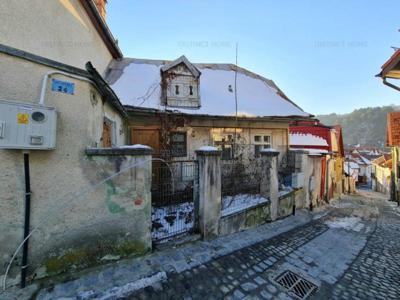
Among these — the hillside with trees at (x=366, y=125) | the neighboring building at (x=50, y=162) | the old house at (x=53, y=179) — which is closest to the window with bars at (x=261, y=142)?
the old house at (x=53, y=179)

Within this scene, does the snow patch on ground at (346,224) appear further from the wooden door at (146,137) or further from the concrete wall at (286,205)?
the wooden door at (146,137)

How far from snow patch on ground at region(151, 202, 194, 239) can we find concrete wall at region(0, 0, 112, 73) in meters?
4.98

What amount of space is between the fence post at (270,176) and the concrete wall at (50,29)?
6804 mm

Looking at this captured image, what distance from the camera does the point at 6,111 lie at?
7.70 ft

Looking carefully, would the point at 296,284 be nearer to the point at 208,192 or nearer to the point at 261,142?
the point at 208,192

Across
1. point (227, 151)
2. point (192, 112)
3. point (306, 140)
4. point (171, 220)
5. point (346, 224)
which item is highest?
point (192, 112)

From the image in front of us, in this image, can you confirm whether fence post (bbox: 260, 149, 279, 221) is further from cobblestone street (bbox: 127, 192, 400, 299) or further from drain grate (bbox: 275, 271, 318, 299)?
drain grate (bbox: 275, 271, 318, 299)

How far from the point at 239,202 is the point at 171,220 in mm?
2069

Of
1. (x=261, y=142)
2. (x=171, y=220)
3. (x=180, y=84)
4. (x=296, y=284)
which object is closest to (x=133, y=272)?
(x=171, y=220)

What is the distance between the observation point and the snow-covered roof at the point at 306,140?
523 inches

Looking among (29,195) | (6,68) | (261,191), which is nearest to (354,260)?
(261,191)

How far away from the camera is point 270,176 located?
5828 millimetres

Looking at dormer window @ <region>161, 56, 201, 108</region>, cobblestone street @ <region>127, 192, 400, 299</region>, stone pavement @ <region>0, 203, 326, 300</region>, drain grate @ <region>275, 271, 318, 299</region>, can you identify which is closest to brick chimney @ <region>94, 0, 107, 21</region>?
dormer window @ <region>161, 56, 201, 108</region>

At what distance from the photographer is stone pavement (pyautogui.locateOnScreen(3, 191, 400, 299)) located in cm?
274
